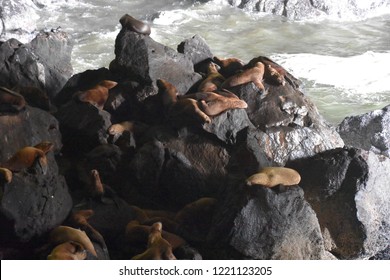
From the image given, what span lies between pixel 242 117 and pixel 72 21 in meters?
10.9

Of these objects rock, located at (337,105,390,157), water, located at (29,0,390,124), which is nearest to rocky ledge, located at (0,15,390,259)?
rock, located at (337,105,390,157)

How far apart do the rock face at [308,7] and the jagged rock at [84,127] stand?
37.2 ft

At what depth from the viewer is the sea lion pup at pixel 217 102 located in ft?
14.6

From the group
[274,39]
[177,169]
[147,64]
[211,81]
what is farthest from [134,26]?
[274,39]

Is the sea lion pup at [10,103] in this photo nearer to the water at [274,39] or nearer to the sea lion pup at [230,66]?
the sea lion pup at [230,66]

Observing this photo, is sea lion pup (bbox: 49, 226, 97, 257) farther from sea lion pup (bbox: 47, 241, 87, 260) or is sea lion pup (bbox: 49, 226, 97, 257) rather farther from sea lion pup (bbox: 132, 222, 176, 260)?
sea lion pup (bbox: 132, 222, 176, 260)

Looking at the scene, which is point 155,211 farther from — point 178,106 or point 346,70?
point 346,70

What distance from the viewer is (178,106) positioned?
4570 mm

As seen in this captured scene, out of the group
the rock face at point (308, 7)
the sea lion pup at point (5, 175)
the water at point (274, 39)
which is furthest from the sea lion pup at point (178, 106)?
the rock face at point (308, 7)

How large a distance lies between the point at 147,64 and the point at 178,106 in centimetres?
79

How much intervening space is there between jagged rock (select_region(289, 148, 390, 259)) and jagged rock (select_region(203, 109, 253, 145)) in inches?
27.9

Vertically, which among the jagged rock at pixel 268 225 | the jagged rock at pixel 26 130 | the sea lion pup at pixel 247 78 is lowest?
the jagged rock at pixel 268 225

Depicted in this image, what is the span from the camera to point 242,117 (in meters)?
4.60

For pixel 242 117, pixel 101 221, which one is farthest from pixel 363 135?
pixel 101 221
